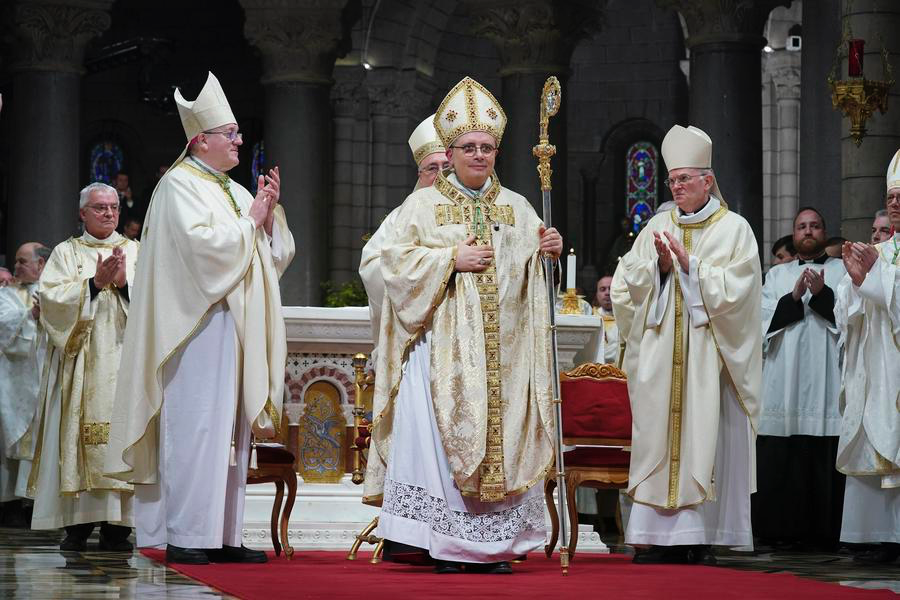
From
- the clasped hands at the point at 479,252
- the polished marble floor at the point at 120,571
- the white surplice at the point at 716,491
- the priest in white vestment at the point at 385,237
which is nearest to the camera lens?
the polished marble floor at the point at 120,571

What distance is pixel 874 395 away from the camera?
8.73m

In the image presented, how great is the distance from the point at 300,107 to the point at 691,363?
12.0 meters

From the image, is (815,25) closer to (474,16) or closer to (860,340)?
(474,16)

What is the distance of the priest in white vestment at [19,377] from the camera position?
11195mm

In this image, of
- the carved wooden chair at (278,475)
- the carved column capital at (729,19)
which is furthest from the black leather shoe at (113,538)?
the carved column capital at (729,19)

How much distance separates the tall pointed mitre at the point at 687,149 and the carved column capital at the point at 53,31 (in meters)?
11.3

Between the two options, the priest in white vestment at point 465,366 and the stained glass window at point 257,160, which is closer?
the priest in white vestment at point 465,366

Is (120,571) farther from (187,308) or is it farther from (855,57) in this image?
(855,57)

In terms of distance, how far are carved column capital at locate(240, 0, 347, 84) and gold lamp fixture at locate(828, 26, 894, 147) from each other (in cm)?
918

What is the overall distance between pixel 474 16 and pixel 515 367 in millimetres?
11210

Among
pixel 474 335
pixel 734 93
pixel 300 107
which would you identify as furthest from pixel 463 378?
pixel 300 107

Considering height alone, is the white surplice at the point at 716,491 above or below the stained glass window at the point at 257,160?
below

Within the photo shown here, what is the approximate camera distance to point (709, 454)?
777 centimetres

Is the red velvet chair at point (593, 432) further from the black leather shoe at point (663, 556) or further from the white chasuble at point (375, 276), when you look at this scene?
the white chasuble at point (375, 276)
